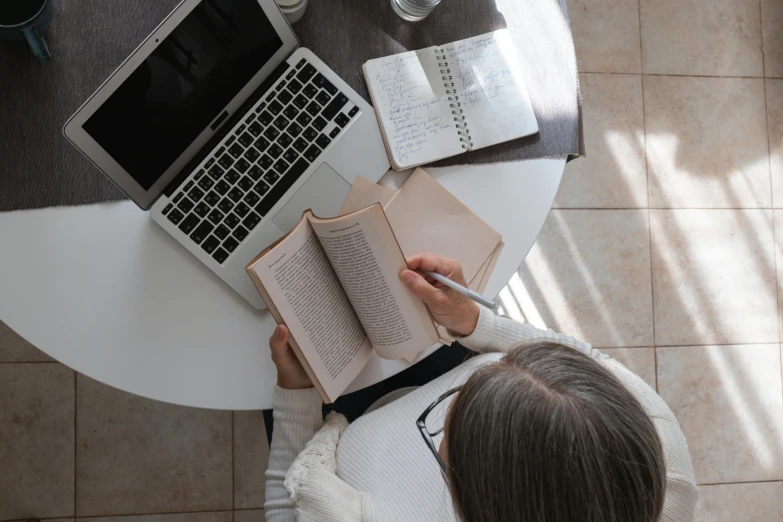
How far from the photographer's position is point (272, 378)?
89 centimetres

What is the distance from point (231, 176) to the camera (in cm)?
86

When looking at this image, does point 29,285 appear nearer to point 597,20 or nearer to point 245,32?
point 245,32

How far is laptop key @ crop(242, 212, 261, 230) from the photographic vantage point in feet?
2.82

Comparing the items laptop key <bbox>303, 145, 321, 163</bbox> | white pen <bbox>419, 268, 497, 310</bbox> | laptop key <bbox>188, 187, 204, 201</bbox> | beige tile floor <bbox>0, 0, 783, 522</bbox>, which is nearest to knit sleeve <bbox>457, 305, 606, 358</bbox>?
white pen <bbox>419, 268, 497, 310</bbox>

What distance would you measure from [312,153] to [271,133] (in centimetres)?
7

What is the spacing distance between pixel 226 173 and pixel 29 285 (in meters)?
0.31

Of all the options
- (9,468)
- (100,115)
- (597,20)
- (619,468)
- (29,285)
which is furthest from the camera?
(597,20)

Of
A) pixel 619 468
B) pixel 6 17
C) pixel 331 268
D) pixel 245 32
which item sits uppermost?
pixel 6 17

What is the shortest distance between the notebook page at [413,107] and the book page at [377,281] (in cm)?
17

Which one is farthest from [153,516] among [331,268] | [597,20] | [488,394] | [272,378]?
[597,20]

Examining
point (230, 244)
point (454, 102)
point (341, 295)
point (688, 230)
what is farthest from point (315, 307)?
point (688, 230)

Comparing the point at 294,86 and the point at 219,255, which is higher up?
the point at 294,86

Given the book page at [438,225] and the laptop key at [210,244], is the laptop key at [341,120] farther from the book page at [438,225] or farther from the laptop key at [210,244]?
the laptop key at [210,244]

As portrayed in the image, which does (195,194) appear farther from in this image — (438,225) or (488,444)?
(488,444)
